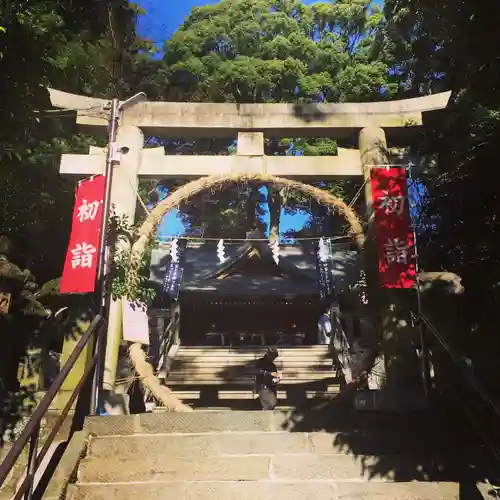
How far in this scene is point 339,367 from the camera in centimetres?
1276

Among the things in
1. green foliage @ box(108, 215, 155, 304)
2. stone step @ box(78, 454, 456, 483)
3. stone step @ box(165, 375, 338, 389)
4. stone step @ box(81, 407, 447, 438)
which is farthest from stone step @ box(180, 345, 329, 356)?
stone step @ box(78, 454, 456, 483)

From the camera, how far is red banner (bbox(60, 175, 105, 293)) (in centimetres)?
708

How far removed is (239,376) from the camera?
12.7 metres

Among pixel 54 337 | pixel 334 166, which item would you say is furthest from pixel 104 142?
pixel 334 166

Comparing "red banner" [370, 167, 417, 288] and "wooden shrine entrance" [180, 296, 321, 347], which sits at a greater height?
"red banner" [370, 167, 417, 288]

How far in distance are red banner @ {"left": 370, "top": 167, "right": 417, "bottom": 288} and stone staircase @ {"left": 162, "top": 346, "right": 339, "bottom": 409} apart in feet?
17.7

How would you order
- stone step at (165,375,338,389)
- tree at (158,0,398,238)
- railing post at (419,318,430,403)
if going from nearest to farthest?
railing post at (419,318,430,403)
stone step at (165,375,338,389)
tree at (158,0,398,238)

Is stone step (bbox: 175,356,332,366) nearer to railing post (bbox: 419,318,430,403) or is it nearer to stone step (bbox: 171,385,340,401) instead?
stone step (bbox: 171,385,340,401)

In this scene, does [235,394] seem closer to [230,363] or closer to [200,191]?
[230,363]

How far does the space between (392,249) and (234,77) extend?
12.6m

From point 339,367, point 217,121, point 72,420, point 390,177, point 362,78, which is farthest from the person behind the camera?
point 362,78

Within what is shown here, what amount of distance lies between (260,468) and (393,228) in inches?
168

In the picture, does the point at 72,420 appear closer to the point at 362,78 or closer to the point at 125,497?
the point at 125,497

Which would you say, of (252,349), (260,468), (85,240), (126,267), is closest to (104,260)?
(126,267)
